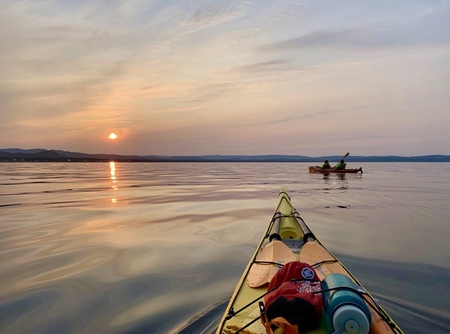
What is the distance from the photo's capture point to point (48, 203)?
689 inches

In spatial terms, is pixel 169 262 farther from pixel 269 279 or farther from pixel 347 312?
pixel 347 312

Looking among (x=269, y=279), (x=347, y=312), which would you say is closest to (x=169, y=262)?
(x=269, y=279)

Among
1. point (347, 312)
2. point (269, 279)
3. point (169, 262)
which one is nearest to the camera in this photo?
point (347, 312)

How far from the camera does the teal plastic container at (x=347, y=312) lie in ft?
10.1

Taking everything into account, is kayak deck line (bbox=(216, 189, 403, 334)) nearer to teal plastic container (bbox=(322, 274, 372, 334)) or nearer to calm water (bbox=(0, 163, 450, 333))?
teal plastic container (bbox=(322, 274, 372, 334))

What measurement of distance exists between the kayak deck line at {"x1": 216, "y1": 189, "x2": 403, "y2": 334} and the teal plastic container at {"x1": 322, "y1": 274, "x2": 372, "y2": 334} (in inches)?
5.4

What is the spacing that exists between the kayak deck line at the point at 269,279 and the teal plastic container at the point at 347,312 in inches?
5.4

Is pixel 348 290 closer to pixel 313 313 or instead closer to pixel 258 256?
pixel 313 313

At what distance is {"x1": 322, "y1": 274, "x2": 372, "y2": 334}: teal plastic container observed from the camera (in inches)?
121

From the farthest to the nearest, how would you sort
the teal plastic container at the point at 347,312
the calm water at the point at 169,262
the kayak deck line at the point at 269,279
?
the calm water at the point at 169,262 → the kayak deck line at the point at 269,279 → the teal plastic container at the point at 347,312

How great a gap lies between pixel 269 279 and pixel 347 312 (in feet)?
6.02

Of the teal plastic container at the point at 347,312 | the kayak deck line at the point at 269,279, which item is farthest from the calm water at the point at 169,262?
the teal plastic container at the point at 347,312

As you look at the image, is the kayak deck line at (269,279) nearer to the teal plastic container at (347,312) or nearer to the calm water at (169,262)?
the teal plastic container at (347,312)

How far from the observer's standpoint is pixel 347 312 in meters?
3.12
